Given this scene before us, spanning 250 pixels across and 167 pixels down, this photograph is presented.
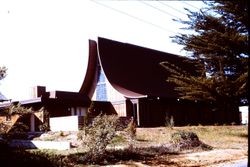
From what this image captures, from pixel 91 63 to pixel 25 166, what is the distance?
943 inches

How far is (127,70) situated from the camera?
3903 centimetres

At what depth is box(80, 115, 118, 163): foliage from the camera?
16.3 m

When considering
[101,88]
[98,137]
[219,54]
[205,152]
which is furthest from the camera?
[101,88]

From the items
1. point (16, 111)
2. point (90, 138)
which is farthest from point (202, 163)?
point (16, 111)

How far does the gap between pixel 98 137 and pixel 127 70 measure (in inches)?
897

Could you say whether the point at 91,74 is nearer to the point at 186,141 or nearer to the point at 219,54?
the point at 219,54

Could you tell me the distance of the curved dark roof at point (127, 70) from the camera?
37.1 metres

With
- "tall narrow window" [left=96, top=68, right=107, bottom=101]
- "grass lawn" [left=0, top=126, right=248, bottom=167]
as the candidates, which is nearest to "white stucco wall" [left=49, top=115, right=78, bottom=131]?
"grass lawn" [left=0, top=126, right=248, bottom=167]

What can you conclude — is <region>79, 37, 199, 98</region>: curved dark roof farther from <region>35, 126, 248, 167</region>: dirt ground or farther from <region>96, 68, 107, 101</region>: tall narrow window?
<region>35, 126, 248, 167</region>: dirt ground

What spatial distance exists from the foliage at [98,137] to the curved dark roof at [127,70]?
18038mm

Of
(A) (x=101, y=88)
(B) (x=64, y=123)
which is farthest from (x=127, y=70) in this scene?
(B) (x=64, y=123)

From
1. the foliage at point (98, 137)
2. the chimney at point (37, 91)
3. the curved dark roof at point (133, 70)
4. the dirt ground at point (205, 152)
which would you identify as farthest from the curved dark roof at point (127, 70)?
the foliage at point (98, 137)

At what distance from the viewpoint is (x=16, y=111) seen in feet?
60.1

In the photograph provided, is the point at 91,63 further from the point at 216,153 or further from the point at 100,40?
the point at 216,153
